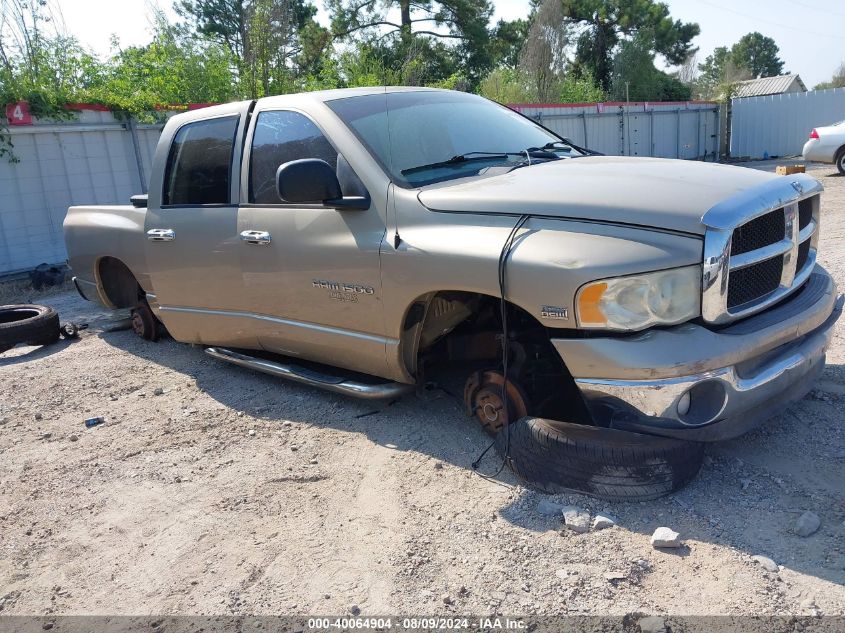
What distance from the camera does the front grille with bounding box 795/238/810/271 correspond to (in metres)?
3.58

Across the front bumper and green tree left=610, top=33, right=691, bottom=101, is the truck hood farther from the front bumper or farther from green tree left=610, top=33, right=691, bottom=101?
green tree left=610, top=33, right=691, bottom=101

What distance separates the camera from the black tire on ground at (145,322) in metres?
6.42

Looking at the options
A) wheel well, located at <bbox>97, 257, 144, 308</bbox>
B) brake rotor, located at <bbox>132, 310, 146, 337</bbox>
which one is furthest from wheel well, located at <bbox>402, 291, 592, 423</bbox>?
wheel well, located at <bbox>97, 257, 144, 308</bbox>

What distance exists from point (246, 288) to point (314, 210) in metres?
0.81

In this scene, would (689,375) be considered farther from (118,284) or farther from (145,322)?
(118,284)

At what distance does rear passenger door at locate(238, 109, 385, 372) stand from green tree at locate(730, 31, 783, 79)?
3472 inches

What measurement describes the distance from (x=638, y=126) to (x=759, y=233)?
70.0 feet

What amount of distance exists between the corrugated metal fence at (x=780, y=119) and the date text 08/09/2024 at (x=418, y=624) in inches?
1061

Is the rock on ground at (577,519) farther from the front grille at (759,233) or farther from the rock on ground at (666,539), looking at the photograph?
the front grille at (759,233)

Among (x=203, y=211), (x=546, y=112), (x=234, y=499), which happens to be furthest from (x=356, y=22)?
(x=234, y=499)

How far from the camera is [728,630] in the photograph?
236 cm

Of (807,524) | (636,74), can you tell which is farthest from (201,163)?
(636,74)

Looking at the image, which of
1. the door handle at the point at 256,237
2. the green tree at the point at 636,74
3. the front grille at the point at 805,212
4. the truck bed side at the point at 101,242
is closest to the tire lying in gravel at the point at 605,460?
the front grille at the point at 805,212

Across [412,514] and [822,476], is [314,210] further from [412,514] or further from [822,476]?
[822,476]
